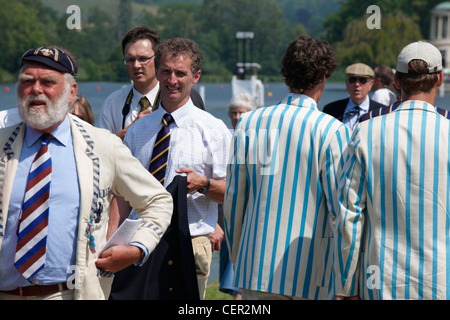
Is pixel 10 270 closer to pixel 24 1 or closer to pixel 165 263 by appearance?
pixel 165 263

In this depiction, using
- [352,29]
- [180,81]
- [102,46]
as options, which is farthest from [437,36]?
[180,81]

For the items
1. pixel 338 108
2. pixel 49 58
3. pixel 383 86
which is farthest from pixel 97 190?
pixel 383 86

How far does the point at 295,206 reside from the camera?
394 centimetres

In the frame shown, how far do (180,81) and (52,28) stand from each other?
64531 mm

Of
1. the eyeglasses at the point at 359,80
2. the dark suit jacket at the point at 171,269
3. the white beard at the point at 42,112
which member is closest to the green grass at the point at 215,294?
the dark suit jacket at the point at 171,269

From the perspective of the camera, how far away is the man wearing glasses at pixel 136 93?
579 centimetres

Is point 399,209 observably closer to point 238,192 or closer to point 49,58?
point 238,192

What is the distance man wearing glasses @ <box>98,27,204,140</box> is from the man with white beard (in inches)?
91.3

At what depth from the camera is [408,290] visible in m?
3.63

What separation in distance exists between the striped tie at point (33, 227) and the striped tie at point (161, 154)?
1.57 metres

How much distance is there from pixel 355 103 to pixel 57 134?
4.89 metres

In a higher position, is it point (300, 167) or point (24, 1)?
point (24, 1)

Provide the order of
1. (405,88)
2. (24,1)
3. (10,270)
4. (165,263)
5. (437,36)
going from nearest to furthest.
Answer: (10,270)
(405,88)
(165,263)
(24,1)
(437,36)

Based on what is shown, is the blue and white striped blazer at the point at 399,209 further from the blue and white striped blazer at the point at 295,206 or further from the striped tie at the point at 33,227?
the striped tie at the point at 33,227
